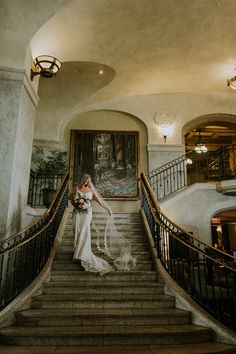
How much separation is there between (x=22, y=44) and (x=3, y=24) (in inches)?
20.2

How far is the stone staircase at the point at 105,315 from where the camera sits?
11.5 ft

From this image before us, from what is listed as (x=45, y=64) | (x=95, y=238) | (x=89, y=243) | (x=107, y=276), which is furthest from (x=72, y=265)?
(x=45, y=64)

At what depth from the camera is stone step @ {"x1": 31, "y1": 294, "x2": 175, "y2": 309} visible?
425 centimetres

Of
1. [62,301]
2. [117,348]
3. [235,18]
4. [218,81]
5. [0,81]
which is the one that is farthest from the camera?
[218,81]

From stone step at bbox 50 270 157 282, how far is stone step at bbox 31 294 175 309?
18.7 inches

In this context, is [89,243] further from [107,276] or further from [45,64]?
[45,64]

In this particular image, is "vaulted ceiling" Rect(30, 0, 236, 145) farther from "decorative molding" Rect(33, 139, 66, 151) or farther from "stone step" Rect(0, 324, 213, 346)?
"stone step" Rect(0, 324, 213, 346)

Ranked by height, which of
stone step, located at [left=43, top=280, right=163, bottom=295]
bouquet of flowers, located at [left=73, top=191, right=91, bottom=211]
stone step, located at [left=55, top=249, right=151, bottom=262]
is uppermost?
bouquet of flowers, located at [left=73, top=191, right=91, bottom=211]

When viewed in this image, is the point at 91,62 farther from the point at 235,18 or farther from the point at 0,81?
the point at 235,18

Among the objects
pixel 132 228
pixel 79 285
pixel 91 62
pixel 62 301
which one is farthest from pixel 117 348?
pixel 91 62

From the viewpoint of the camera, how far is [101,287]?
4723 mm

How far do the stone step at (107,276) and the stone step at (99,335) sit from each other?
1273 millimetres

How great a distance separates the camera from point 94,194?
19.2 feet

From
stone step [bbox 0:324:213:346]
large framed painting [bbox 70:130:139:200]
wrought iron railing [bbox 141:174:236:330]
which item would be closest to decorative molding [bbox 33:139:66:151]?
large framed painting [bbox 70:130:139:200]
